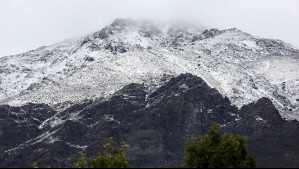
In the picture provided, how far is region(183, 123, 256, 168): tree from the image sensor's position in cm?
11569

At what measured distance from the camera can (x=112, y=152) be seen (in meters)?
112

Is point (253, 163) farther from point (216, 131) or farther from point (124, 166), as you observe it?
point (124, 166)

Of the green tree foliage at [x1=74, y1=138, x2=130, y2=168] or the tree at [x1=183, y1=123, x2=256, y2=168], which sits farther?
the tree at [x1=183, y1=123, x2=256, y2=168]

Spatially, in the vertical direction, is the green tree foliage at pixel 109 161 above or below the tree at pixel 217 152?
above

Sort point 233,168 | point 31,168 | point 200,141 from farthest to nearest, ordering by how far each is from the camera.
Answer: point 200,141, point 233,168, point 31,168

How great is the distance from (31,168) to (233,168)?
1202 inches

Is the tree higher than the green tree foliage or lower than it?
lower

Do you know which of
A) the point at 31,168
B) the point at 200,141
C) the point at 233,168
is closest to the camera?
the point at 31,168

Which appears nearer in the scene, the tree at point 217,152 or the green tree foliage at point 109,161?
the green tree foliage at point 109,161

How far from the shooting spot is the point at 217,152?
116000 millimetres

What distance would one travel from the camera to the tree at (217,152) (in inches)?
4555

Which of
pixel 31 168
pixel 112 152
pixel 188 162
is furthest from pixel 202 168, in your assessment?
pixel 31 168

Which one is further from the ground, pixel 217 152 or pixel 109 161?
pixel 109 161

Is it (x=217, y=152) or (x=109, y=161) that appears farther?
(x=217, y=152)
